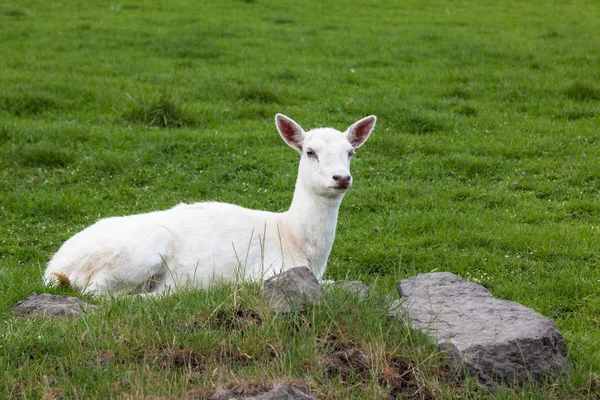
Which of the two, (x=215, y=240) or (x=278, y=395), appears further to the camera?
(x=215, y=240)

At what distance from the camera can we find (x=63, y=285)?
6672mm

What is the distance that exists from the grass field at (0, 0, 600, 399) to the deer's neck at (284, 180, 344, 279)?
398mm

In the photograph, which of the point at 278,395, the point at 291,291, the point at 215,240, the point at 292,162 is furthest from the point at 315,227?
the point at 292,162

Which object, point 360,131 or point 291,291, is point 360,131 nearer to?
point 360,131

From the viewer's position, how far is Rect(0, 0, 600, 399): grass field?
15.9 ft

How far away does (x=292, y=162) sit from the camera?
11.2 meters

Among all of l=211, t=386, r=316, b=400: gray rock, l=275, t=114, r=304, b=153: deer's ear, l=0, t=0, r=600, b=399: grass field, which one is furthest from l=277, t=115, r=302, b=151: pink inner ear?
l=211, t=386, r=316, b=400: gray rock

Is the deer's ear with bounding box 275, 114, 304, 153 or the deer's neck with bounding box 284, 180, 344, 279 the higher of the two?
the deer's ear with bounding box 275, 114, 304, 153

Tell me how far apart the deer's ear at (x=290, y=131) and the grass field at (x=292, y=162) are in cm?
136

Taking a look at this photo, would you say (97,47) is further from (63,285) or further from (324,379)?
(324,379)

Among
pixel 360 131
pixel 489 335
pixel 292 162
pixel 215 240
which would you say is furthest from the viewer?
pixel 292 162

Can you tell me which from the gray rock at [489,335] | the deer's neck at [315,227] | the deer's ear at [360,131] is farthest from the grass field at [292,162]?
the deer's ear at [360,131]

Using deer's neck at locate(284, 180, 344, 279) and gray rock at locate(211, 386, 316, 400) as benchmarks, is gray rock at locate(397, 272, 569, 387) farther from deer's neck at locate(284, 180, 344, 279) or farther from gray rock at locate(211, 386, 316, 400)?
deer's neck at locate(284, 180, 344, 279)

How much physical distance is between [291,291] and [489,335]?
1329 millimetres
